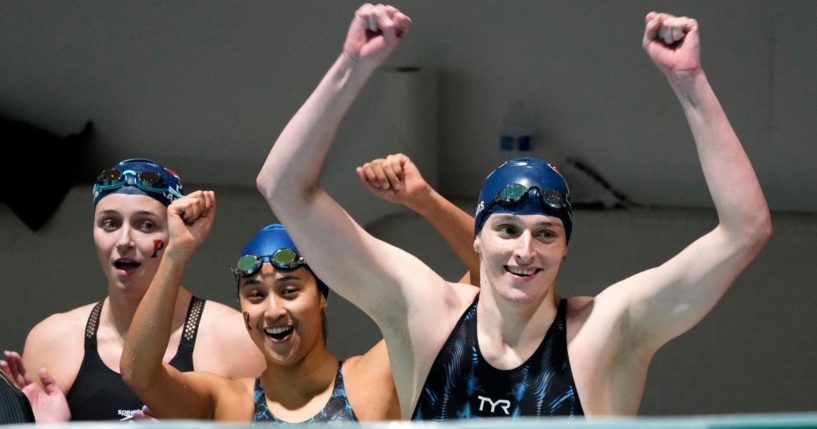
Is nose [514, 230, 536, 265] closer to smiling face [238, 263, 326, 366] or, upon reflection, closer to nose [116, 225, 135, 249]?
smiling face [238, 263, 326, 366]

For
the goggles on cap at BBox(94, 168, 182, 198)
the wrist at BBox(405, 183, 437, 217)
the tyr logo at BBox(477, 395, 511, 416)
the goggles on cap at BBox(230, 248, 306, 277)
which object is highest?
the goggles on cap at BBox(94, 168, 182, 198)

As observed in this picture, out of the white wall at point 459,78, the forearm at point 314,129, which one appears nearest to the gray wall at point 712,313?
the white wall at point 459,78

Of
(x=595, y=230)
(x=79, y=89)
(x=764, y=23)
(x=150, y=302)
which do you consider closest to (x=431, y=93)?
(x=595, y=230)

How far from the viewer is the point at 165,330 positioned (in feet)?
13.8

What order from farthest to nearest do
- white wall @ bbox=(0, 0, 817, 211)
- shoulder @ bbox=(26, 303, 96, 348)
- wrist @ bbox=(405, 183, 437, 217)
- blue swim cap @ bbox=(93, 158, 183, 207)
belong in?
white wall @ bbox=(0, 0, 817, 211), shoulder @ bbox=(26, 303, 96, 348), blue swim cap @ bbox=(93, 158, 183, 207), wrist @ bbox=(405, 183, 437, 217)

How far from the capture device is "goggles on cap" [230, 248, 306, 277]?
432cm

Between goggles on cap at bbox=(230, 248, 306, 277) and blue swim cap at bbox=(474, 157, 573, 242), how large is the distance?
73 cm

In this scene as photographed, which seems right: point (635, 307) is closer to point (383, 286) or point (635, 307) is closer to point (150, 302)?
point (383, 286)

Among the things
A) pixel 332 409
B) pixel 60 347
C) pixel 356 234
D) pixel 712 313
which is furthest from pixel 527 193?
pixel 712 313

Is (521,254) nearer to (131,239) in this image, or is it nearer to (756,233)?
(756,233)

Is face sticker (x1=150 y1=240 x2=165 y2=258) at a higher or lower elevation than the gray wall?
higher

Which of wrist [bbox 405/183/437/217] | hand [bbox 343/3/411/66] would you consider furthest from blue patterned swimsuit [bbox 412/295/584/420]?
hand [bbox 343/3/411/66]

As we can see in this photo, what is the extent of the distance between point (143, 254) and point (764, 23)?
3360mm

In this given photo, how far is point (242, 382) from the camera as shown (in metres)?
4.42
